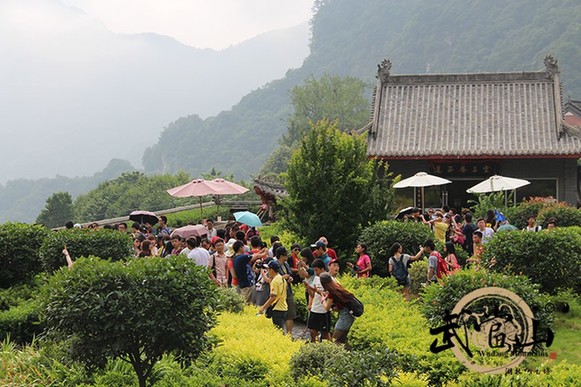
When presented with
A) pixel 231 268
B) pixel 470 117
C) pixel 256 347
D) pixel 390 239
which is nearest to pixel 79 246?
pixel 231 268

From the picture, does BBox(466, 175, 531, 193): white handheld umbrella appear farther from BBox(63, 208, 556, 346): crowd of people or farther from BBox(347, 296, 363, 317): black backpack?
BBox(347, 296, 363, 317): black backpack

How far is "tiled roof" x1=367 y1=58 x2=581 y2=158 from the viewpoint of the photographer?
2272 centimetres

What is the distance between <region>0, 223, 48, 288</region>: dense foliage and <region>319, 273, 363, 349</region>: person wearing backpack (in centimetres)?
614

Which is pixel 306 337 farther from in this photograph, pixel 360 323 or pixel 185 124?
pixel 185 124

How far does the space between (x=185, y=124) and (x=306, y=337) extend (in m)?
115

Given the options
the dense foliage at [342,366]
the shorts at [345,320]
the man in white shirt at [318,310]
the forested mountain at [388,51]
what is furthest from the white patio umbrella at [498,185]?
the forested mountain at [388,51]

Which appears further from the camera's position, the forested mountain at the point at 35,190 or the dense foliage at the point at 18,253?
the forested mountain at the point at 35,190

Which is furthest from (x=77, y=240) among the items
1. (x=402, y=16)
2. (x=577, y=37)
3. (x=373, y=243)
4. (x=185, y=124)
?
(x=185, y=124)

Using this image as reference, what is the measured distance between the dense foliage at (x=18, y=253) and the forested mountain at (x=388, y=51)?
186ft

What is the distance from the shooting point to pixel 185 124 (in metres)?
123

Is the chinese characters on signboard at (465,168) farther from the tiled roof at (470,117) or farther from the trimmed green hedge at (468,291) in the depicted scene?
the trimmed green hedge at (468,291)

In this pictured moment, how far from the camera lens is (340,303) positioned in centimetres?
802

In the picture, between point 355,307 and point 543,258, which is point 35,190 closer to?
point 543,258

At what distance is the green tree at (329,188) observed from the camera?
45.5 feet
